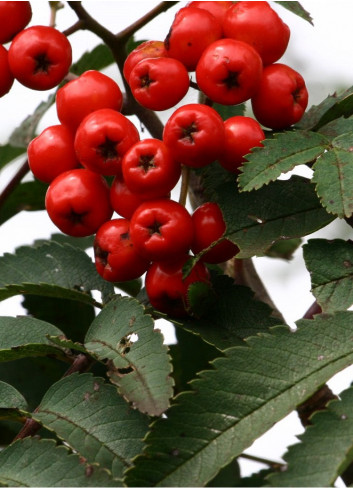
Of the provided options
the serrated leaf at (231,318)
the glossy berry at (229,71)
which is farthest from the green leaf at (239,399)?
the glossy berry at (229,71)

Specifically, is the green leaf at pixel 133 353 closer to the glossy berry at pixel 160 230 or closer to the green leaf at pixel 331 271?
the glossy berry at pixel 160 230

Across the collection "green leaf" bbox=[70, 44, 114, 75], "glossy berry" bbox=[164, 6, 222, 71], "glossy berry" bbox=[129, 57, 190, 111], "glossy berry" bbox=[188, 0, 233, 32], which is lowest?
"glossy berry" bbox=[129, 57, 190, 111]

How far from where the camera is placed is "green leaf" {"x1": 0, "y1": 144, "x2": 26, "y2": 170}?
5.60 feet

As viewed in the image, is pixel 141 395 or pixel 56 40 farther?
pixel 56 40

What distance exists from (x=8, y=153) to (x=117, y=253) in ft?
2.27

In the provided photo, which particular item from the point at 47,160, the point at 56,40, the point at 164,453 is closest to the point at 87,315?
the point at 47,160

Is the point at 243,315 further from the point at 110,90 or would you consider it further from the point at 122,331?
the point at 110,90

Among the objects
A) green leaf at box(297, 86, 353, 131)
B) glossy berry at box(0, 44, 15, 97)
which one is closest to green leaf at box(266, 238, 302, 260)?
green leaf at box(297, 86, 353, 131)

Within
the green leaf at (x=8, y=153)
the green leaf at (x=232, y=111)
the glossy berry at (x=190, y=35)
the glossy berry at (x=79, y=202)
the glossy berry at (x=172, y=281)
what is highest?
the green leaf at (x=8, y=153)

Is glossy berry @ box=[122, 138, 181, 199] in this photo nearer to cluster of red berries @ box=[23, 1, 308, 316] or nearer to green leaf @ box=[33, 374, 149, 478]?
cluster of red berries @ box=[23, 1, 308, 316]

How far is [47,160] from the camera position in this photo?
1.21 m

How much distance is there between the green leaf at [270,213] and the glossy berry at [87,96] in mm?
235

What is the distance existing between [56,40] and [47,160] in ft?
0.66

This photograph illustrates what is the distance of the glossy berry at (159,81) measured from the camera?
1.12 metres
